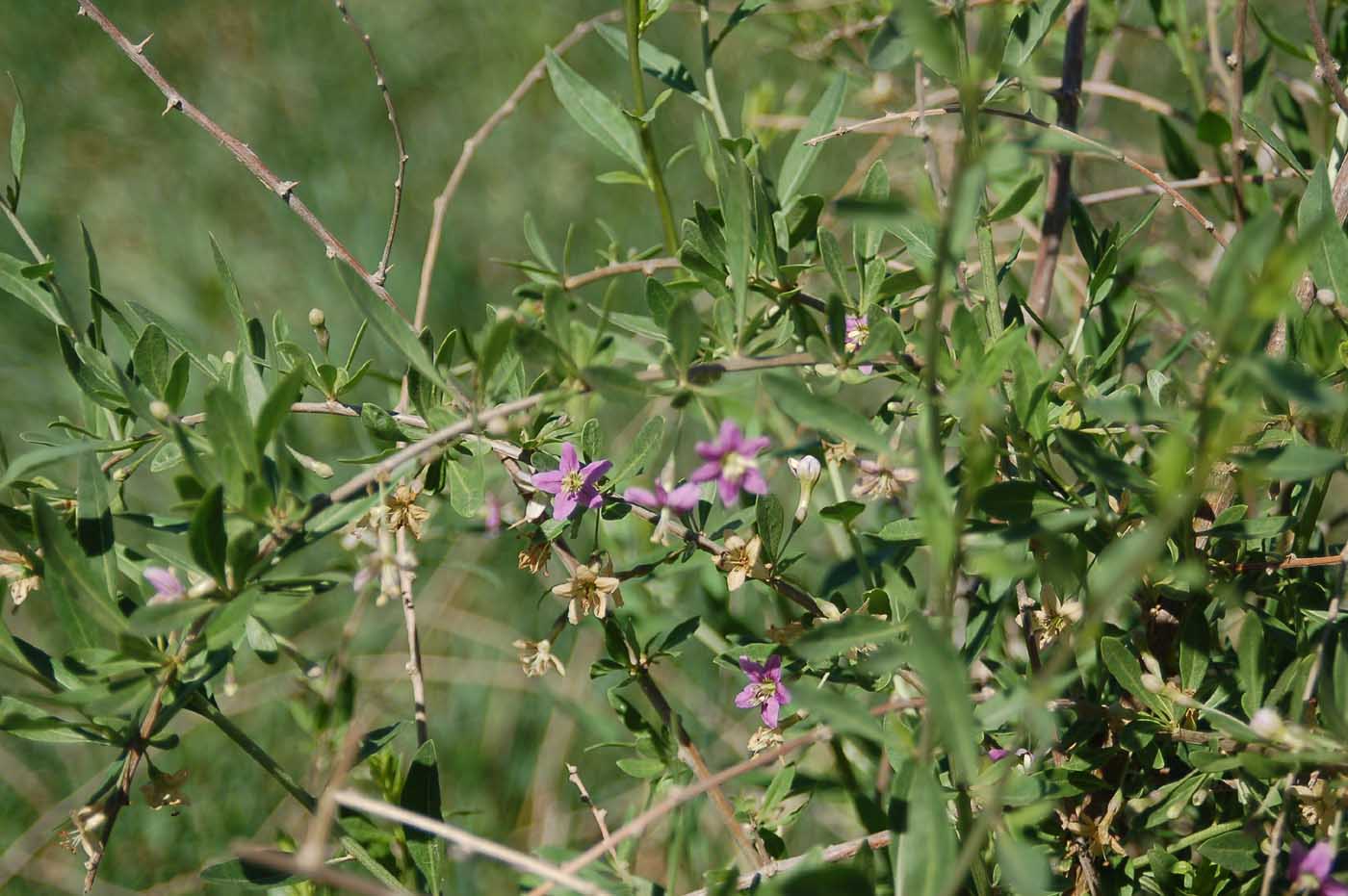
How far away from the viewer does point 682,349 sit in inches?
29.6

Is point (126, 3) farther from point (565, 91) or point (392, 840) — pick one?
point (392, 840)

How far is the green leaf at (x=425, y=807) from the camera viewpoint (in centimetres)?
90

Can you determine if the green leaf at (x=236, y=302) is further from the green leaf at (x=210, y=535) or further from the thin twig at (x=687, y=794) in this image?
the thin twig at (x=687, y=794)

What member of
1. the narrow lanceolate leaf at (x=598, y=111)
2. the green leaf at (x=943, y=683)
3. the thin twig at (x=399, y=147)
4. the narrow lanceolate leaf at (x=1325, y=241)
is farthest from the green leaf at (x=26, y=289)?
the narrow lanceolate leaf at (x=1325, y=241)

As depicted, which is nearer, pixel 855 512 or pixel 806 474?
pixel 855 512

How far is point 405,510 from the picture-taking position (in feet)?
2.86

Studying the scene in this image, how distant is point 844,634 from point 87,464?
0.51m

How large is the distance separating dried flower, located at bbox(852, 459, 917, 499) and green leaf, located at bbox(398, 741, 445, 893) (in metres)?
0.39

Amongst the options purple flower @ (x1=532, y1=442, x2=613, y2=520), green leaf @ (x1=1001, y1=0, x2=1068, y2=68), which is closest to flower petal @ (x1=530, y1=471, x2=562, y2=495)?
purple flower @ (x1=532, y1=442, x2=613, y2=520)

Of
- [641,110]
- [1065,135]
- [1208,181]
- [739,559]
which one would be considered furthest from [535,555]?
[1208,181]

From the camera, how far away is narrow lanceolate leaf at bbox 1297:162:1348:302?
0.83 meters

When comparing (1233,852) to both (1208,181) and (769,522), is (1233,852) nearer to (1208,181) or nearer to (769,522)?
(769,522)

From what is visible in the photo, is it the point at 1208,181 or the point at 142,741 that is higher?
the point at 1208,181

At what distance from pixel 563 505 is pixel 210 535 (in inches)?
10.2
